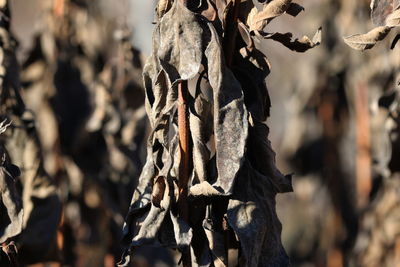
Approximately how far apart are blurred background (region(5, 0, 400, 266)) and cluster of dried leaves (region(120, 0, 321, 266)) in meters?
0.78

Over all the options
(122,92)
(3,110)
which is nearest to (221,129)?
(3,110)

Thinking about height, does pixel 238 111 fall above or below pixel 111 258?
above

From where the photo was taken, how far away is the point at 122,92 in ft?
9.16

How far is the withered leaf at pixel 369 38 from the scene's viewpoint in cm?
150

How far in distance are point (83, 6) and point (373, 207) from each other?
121 centimetres

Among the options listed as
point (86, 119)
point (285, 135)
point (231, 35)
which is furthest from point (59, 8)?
point (231, 35)

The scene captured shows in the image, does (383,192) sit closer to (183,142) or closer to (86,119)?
(86,119)

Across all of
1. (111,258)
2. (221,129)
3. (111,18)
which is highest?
(111,18)

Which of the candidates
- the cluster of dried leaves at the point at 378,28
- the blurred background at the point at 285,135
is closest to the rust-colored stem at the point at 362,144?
the blurred background at the point at 285,135

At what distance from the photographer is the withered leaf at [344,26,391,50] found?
150 centimetres

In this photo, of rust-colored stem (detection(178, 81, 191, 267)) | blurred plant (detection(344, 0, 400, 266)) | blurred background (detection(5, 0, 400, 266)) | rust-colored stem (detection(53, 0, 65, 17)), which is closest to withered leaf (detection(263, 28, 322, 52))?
rust-colored stem (detection(178, 81, 191, 267))

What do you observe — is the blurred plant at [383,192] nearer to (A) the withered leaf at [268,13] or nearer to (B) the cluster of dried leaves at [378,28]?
(B) the cluster of dried leaves at [378,28]

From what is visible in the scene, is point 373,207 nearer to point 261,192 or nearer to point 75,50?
point 75,50

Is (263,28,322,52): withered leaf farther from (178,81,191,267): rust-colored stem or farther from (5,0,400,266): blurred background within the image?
(5,0,400,266): blurred background
